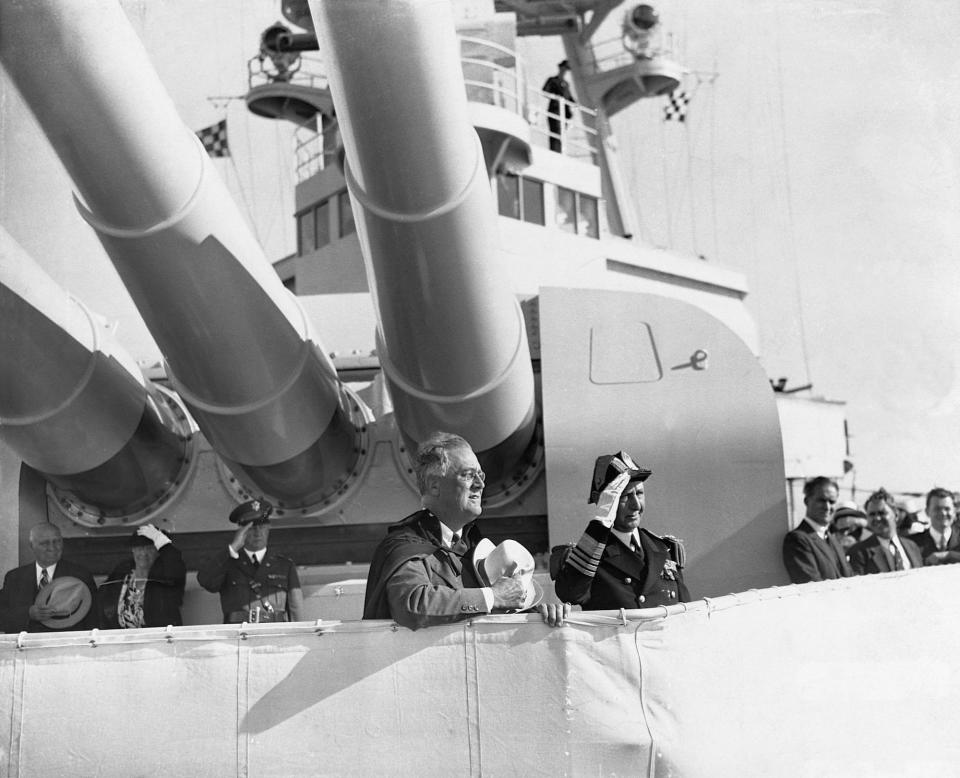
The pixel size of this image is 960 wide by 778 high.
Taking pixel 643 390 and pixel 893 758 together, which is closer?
pixel 893 758

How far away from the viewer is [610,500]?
331cm

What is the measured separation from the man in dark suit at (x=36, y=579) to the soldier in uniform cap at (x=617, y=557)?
2021mm

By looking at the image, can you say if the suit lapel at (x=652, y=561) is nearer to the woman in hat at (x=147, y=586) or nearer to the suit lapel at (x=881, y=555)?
the woman in hat at (x=147, y=586)

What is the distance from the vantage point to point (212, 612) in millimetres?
5031

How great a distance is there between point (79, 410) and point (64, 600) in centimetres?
79

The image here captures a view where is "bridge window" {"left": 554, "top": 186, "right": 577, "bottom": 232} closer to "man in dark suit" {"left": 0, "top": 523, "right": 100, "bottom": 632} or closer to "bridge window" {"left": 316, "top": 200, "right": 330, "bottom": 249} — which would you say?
"bridge window" {"left": 316, "top": 200, "right": 330, "bottom": 249}

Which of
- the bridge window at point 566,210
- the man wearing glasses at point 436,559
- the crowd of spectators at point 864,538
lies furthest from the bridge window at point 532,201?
the man wearing glasses at point 436,559

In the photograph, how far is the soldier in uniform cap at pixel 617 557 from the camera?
3254 millimetres

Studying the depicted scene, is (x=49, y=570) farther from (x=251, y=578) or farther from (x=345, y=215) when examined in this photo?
(x=345, y=215)

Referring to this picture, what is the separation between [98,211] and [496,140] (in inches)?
187

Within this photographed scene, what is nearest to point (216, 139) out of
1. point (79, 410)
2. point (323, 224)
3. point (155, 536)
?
point (323, 224)

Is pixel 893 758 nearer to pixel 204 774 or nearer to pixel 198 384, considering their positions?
pixel 204 774

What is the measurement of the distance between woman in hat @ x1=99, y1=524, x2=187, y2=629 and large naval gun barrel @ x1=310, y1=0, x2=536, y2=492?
1.08m

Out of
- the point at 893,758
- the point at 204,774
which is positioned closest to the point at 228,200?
the point at 204,774
